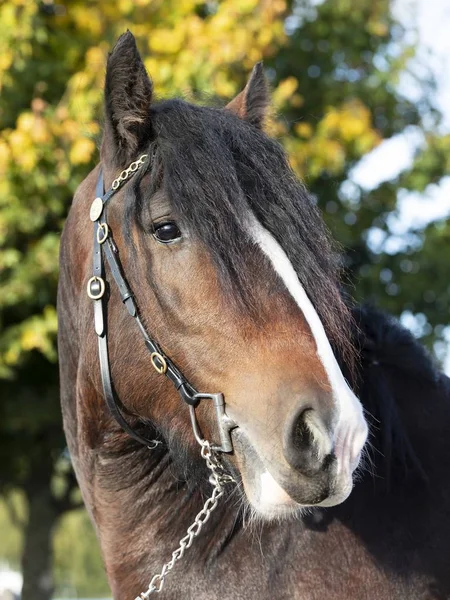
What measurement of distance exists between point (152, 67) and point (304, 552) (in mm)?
4888

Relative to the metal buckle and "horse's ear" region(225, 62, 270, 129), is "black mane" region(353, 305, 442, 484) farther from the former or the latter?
"horse's ear" region(225, 62, 270, 129)

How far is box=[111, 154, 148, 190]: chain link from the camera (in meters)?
2.71

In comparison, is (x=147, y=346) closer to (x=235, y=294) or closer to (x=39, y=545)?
(x=235, y=294)

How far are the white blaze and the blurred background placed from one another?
2618 millimetres

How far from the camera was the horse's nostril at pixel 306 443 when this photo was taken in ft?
6.88

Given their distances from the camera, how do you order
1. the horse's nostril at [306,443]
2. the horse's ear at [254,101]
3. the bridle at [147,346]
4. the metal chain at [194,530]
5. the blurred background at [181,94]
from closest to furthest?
the horse's nostril at [306,443] < the bridle at [147,346] < the metal chain at [194,530] < the horse's ear at [254,101] < the blurred background at [181,94]

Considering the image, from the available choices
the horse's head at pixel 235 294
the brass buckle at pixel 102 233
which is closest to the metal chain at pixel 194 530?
the horse's head at pixel 235 294

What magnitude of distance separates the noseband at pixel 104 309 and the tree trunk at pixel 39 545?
8.41 meters

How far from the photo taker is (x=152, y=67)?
256 inches

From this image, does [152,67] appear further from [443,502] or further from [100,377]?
[443,502]

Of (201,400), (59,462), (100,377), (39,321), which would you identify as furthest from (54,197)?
(59,462)

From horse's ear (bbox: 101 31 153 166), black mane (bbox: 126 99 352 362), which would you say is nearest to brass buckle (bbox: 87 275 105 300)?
black mane (bbox: 126 99 352 362)

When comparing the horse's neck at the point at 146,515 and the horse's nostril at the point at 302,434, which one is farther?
the horse's neck at the point at 146,515

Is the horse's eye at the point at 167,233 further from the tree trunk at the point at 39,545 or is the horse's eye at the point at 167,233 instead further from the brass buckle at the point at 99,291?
the tree trunk at the point at 39,545
